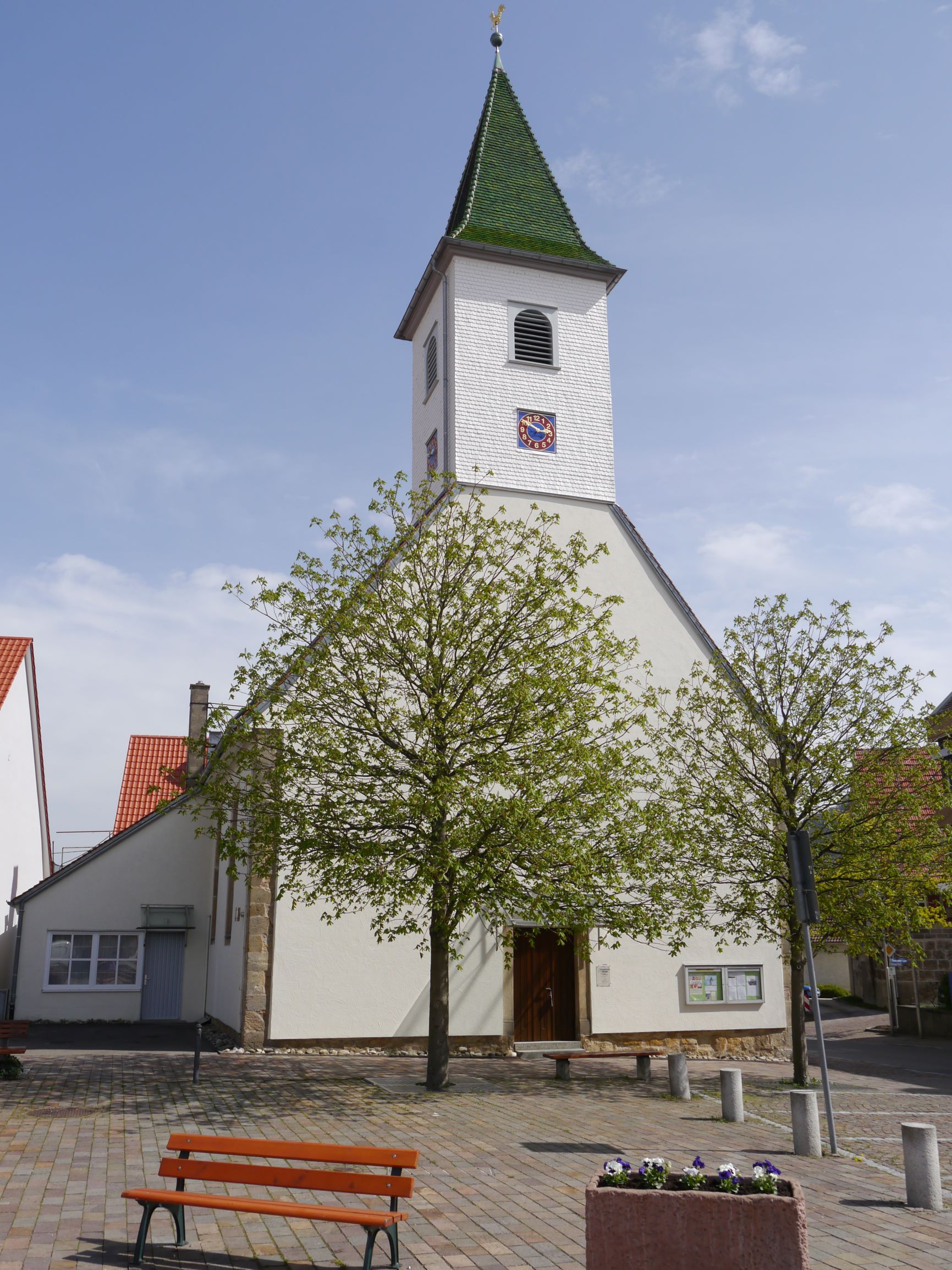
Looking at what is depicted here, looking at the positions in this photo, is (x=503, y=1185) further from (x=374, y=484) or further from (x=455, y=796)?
(x=374, y=484)

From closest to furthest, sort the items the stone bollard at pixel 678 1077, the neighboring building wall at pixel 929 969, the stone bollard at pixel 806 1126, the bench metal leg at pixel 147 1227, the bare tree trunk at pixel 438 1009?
the bench metal leg at pixel 147 1227
the stone bollard at pixel 806 1126
the bare tree trunk at pixel 438 1009
the stone bollard at pixel 678 1077
the neighboring building wall at pixel 929 969

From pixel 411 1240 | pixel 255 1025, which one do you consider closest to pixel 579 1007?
pixel 255 1025

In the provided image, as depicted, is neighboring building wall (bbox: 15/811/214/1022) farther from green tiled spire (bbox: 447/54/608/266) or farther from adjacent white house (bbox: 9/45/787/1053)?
green tiled spire (bbox: 447/54/608/266)

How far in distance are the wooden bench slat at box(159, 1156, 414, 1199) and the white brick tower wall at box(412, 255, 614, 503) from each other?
52.0 ft

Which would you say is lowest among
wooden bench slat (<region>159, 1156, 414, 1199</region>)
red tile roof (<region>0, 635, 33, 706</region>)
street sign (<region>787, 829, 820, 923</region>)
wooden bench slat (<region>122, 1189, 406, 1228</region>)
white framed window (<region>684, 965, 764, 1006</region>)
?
wooden bench slat (<region>122, 1189, 406, 1228</region>)

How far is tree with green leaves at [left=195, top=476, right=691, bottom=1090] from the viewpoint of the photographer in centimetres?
1277

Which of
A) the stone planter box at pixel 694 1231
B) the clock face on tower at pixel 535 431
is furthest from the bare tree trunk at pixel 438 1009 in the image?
the clock face on tower at pixel 535 431

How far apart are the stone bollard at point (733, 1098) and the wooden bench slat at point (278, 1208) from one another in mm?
6781

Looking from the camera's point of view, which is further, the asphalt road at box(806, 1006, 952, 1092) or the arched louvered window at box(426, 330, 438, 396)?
the arched louvered window at box(426, 330, 438, 396)

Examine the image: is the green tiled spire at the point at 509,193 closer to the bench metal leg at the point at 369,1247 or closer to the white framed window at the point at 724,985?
the white framed window at the point at 724,985

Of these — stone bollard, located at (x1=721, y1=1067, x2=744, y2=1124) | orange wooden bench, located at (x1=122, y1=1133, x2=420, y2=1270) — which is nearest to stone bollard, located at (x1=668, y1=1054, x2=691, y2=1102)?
stone bollard, located at (x1=721, y1=1067, x2=744, y2=1124)

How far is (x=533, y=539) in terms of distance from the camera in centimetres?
1894

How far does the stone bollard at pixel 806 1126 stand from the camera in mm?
9867

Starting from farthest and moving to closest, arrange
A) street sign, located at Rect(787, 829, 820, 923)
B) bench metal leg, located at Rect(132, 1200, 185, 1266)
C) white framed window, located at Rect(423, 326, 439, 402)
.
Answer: white framed window, located at Rect(423, 326, 439, 402)
street sign, located at Rect(787, 829, 820, 923)
bench metal leg, located at Rect(132, 1200, 185, 1266)
